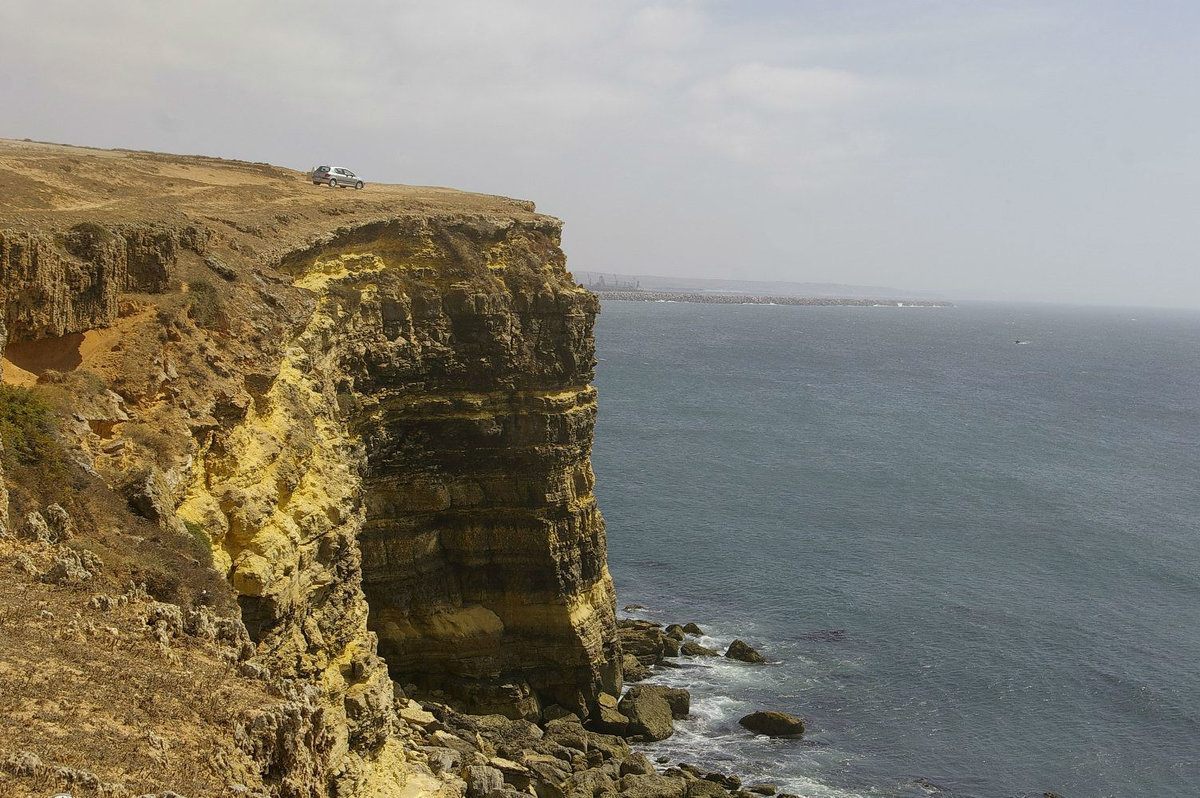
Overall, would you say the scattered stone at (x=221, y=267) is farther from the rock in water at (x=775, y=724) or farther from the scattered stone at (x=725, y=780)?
the rock in water at (x=775, y=724)

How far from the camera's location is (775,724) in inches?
1818

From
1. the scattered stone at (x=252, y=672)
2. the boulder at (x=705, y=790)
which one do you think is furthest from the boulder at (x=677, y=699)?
the scattered stone at (x=252, y=672)

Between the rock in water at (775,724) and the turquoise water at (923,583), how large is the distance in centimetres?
62

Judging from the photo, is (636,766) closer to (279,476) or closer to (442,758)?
(442,758)

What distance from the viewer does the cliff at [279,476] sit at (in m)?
15.3

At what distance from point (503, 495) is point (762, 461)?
162 ft

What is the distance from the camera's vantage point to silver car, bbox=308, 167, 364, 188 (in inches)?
2260

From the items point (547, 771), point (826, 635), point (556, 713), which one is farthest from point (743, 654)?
point (547, 771)

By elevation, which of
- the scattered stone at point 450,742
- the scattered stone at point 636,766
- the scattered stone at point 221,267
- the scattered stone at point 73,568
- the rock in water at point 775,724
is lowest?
the rock in water at point 775,724

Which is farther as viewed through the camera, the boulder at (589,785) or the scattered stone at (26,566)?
the boulder at (589,785)

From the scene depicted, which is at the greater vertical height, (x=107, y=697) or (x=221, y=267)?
(x=221, y=267)

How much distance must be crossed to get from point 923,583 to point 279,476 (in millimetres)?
46006

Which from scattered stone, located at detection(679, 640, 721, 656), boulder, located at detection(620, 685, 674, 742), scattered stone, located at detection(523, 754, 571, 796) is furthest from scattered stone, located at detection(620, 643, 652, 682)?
scattered stone, located at detection(523, 754, 571, 796)

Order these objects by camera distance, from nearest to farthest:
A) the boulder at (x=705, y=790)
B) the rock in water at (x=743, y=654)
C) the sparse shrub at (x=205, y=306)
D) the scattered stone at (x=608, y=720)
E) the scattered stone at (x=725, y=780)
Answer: the sparse shrub at (x=205, y=306), the boulder at (x=705, y=790), the scattered stone at (x=725, y=780), the scattered stone at (x=608, y=720), the rock in water at (x=743, y=654)
